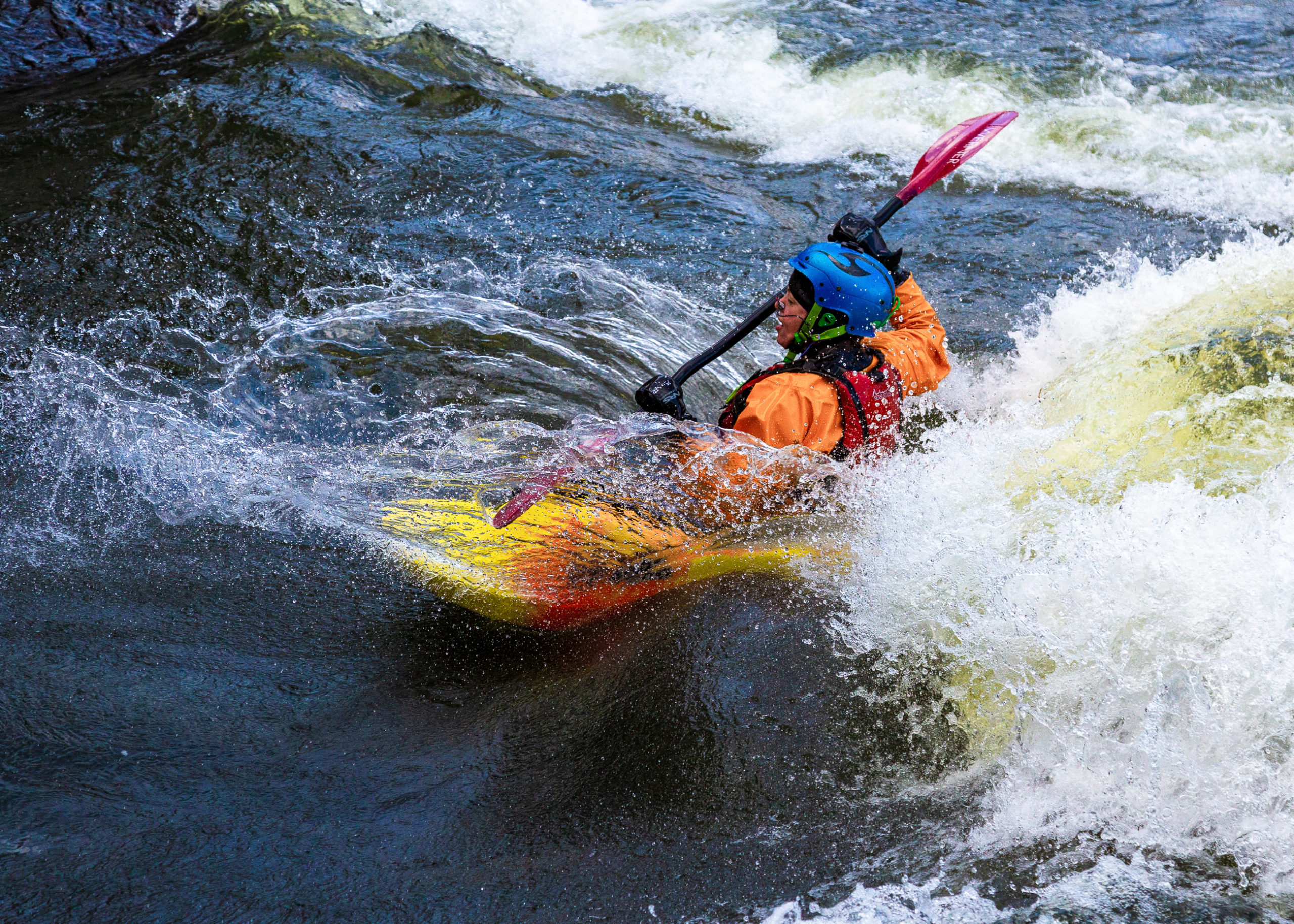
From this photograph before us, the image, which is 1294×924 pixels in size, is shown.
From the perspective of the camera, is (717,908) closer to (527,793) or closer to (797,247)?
(527,793)

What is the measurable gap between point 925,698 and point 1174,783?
2.13 ft

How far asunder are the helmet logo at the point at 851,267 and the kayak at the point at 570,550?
88 cm

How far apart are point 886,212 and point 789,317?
1.23 meters

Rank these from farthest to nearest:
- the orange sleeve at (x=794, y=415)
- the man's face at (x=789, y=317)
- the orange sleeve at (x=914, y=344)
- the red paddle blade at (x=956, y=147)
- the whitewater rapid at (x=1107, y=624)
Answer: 1. the red paddle blade at (x=956, y=147)
2. the orange sleeve at (x=914, y=344)
3. the man's face at (x=789, y=317)
4. the orange sleeve at (x=794, y=415)
5. the whitewater rapid at (x=1107, y=624)

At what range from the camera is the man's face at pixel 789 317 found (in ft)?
11.8

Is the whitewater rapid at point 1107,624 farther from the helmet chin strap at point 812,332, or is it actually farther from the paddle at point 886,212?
the paddle at point 886,212

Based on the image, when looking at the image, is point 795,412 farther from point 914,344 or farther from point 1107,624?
point 1107,624

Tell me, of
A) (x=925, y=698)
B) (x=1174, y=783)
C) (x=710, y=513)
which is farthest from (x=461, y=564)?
(x=1174, y=783)

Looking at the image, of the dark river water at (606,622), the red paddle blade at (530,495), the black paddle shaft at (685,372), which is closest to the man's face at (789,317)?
the black paddle shaft at (685,372)

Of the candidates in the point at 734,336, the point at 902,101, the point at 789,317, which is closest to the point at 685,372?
the point at 734,336

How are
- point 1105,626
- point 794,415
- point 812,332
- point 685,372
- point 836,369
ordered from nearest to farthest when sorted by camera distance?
point 1105,626 → point 794,415 → point 836,369 → point 812,332 → point 685,372

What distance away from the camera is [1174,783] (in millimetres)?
2451

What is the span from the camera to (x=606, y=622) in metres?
3.36

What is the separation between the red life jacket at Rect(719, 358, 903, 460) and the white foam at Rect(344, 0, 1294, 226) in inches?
153
